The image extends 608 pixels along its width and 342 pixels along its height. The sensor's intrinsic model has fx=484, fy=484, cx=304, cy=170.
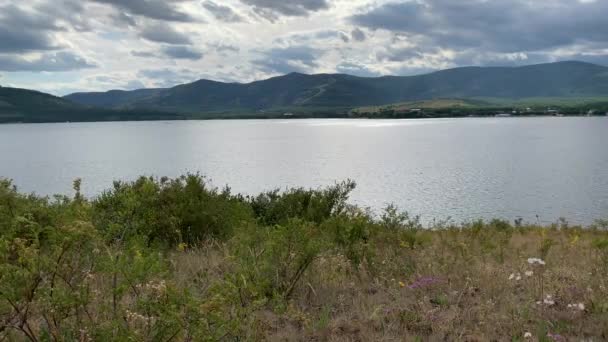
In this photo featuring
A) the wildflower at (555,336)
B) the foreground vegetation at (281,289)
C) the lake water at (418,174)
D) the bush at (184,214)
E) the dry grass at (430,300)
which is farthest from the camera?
the lake water at (418,174)

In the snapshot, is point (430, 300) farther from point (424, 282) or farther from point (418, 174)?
point (418, 174)

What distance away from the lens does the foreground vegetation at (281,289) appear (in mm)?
3854

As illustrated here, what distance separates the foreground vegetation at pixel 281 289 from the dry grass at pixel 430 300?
0.07ft

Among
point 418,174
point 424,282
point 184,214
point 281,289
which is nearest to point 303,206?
point 184,214

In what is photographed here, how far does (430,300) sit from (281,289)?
203 centimetres

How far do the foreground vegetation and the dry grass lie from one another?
0.02 meters

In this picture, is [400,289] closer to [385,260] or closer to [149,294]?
[385,260]

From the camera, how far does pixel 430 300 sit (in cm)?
647

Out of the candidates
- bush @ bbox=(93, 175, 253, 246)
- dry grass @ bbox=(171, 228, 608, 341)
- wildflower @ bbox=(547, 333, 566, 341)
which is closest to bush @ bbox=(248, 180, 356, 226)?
bush @ bbox=(93, 175, 253, 246)

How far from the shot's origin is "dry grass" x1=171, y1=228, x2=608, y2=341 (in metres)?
5.44

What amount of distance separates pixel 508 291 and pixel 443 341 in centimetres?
195

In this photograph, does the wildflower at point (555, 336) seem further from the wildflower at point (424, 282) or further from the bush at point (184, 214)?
the bush at point (184, 214)

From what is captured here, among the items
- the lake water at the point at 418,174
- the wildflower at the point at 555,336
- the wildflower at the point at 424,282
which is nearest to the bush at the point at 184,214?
the wildflower at the point at 424,282

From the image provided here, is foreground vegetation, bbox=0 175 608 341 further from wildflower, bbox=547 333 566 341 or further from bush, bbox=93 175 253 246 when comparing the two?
bush, bbox=93 175 253 246
